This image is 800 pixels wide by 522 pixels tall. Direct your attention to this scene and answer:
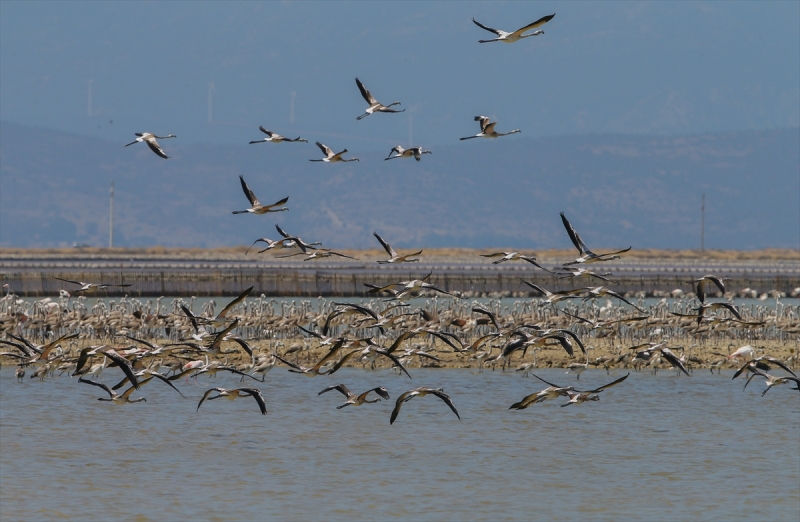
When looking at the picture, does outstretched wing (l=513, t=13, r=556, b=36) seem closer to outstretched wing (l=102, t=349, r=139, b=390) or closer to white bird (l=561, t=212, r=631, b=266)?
white bird (l=561, t=212, r=631, b=266)

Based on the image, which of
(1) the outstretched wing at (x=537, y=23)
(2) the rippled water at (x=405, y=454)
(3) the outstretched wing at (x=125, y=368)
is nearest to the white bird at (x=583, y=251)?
(1) the outstretched wing at (x=537, y=23)

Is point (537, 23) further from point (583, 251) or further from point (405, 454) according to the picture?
point (405, 454)

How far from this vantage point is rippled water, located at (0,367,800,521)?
19953 mm

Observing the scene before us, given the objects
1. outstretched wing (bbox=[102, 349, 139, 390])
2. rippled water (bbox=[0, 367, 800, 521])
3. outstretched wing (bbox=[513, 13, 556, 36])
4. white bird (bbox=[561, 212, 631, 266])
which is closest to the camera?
outstretched wing (bbox=[513, 13, 556, 36])

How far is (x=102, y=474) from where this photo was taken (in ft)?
71.1

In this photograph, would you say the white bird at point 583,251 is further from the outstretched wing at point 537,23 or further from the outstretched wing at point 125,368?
the outstretched wing at point 125,368

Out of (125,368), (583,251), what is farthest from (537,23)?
(125,368)

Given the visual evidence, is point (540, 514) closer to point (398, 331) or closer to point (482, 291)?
point (398, 331)

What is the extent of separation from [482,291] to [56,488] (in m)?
45.9

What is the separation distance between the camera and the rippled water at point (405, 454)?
20.0 meters

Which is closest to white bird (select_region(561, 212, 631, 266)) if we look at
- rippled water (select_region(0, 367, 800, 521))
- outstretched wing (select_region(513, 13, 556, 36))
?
outstretched wing (select_region(513, 13, 556, 36))

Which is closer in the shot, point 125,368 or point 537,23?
point 537,23

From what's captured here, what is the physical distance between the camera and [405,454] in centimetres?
2370

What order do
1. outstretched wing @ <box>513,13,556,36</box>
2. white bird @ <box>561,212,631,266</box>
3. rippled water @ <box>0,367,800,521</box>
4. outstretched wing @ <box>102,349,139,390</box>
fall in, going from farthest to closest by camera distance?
1. rippled water @ <box>0,367,800,521</box>
2. white bird @ <box>561,212,631,266</box>
3. outstretched wing @ <box>102,349,139,390</box>
4. outstretched wing @ <box>513,13,556,36</box>
